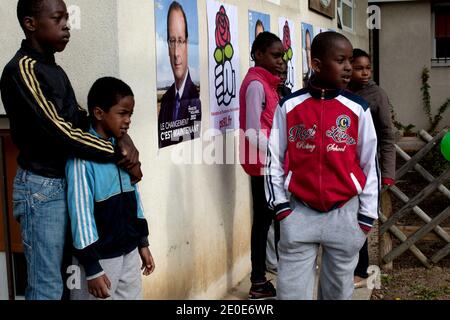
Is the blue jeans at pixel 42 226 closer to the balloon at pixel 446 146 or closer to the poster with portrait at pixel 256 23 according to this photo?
the poster with portrait at pixel 256 23

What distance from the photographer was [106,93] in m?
3.01

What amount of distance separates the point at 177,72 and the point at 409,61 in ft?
34.2

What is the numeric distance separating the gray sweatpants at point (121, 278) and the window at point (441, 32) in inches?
472

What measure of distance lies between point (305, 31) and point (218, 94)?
329 centimetres

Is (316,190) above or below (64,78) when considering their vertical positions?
below

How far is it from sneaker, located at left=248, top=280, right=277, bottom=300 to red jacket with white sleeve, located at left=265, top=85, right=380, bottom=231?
1497mm

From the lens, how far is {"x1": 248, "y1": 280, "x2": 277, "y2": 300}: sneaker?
4.81 m

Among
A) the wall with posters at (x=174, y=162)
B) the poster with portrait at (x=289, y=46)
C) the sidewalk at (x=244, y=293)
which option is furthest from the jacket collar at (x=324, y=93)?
the poster with portrait at (x=289, y=46)

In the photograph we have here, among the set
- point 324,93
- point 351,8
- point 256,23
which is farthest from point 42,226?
point 351,8

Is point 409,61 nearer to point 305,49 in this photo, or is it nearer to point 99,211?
point 305,49

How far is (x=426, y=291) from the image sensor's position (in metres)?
5.38
